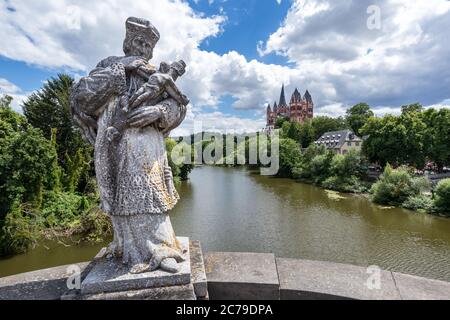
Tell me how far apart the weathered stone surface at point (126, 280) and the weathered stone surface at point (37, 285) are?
0.96ft

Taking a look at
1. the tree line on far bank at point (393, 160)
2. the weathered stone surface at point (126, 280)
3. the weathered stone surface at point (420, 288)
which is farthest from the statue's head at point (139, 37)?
the tree line on far bank at point (393, 160)

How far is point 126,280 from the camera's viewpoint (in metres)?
2.78

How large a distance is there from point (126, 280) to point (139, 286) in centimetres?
13

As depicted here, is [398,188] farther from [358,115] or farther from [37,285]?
[358,115]

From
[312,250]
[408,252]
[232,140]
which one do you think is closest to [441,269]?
[408,252]

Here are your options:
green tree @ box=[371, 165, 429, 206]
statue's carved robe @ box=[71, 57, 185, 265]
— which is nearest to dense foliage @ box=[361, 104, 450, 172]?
green tree @ box=[371, 165, 429, 206]

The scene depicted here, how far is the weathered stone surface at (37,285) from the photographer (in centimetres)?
293

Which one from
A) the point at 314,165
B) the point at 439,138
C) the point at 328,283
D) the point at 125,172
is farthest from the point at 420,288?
the point at 314,165

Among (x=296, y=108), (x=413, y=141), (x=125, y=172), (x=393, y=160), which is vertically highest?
(x=296, y=108)

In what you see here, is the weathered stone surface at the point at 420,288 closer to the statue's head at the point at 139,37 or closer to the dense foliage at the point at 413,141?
the statue's head at the point at 139,37

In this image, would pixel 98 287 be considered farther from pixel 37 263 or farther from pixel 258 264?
pixel 37 263

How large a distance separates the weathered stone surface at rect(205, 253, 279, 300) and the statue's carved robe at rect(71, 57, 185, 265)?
1.77 ft

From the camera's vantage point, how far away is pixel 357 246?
14.5m
